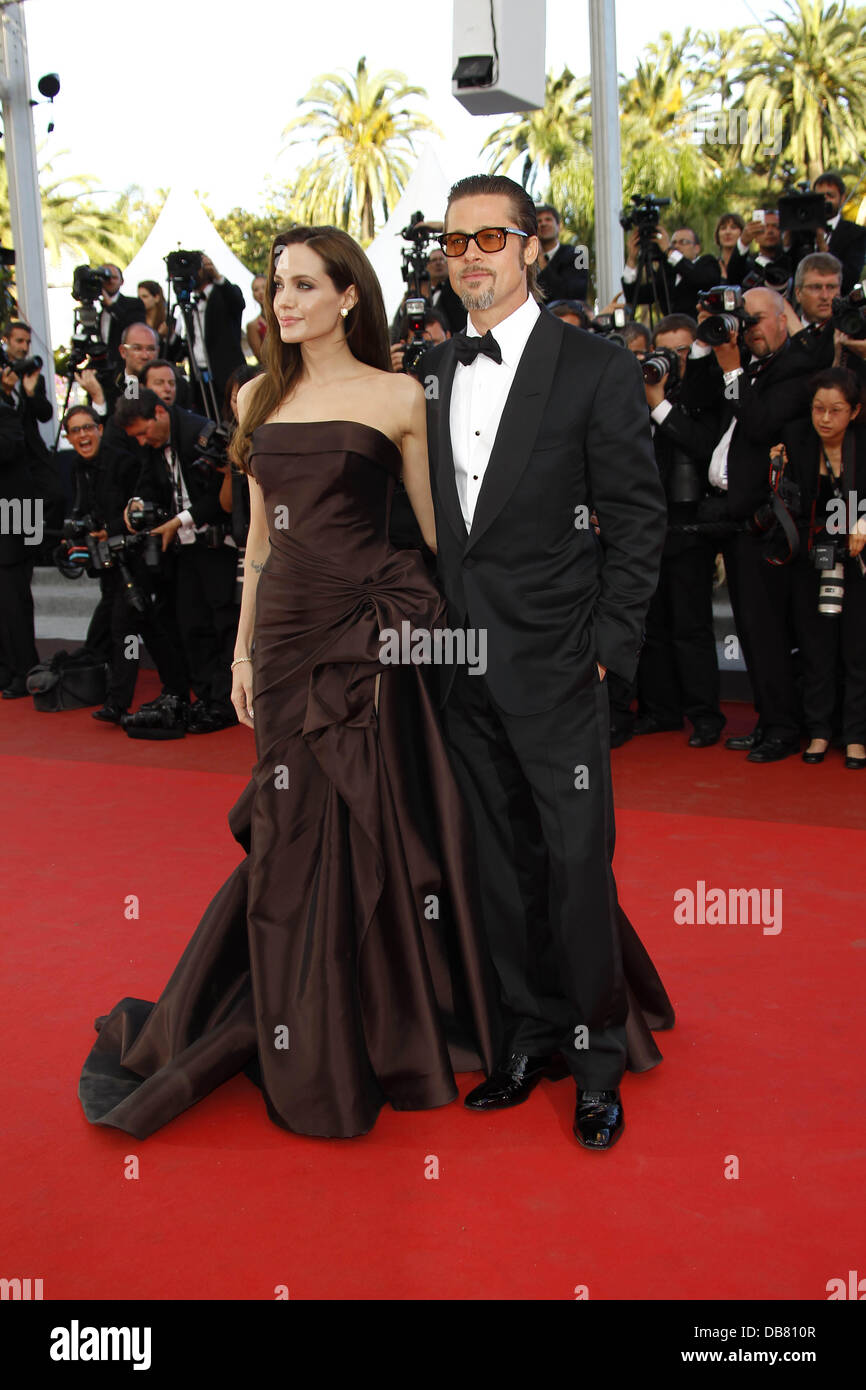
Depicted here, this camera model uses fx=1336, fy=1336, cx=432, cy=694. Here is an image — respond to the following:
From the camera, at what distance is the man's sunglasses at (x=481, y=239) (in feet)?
7.87

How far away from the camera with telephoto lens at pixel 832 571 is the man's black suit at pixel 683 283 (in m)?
2.55

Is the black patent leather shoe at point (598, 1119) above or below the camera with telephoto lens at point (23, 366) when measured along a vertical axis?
below

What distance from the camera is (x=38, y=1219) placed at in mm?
2260

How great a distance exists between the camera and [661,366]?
5.48 m

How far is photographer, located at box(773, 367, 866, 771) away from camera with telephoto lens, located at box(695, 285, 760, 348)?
1.38 ft

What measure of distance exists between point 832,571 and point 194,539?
297 cm

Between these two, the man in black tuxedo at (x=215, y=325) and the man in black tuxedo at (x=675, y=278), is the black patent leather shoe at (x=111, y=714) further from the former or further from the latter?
the man in black tuxedo at (x=675, y=278)

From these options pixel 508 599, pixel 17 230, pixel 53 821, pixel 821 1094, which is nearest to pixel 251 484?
pixel 508 599

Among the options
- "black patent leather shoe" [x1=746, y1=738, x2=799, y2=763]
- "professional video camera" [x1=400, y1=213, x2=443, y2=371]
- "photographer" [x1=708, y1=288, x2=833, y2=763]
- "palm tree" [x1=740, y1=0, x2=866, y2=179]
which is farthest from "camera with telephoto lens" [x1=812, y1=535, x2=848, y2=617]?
"palm tree" [x1=740, y1=0, x2=866, y2=179]

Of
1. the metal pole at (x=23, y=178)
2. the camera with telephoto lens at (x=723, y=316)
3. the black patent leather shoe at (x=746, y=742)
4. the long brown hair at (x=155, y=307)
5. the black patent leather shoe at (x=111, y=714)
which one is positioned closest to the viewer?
the camera with telephoto lens at (x=723, y=316)

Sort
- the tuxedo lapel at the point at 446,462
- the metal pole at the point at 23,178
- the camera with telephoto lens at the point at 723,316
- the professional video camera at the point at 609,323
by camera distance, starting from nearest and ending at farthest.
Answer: the tuxedo lapel at the point at 446,462
the camera with telephoto lens at the point at 723,316
the professional video camera at the point at 609,323
the metal pole at the point at 23,178

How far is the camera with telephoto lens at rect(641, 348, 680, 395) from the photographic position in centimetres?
548

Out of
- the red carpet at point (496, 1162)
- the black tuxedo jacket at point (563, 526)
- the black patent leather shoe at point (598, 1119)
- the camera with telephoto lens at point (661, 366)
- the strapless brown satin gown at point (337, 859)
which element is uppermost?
the camera with telephoto lens at point (661, 366)

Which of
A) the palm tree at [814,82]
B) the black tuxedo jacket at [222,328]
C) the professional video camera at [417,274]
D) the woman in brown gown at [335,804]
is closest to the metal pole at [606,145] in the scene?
the professional video camera at [417,274]
